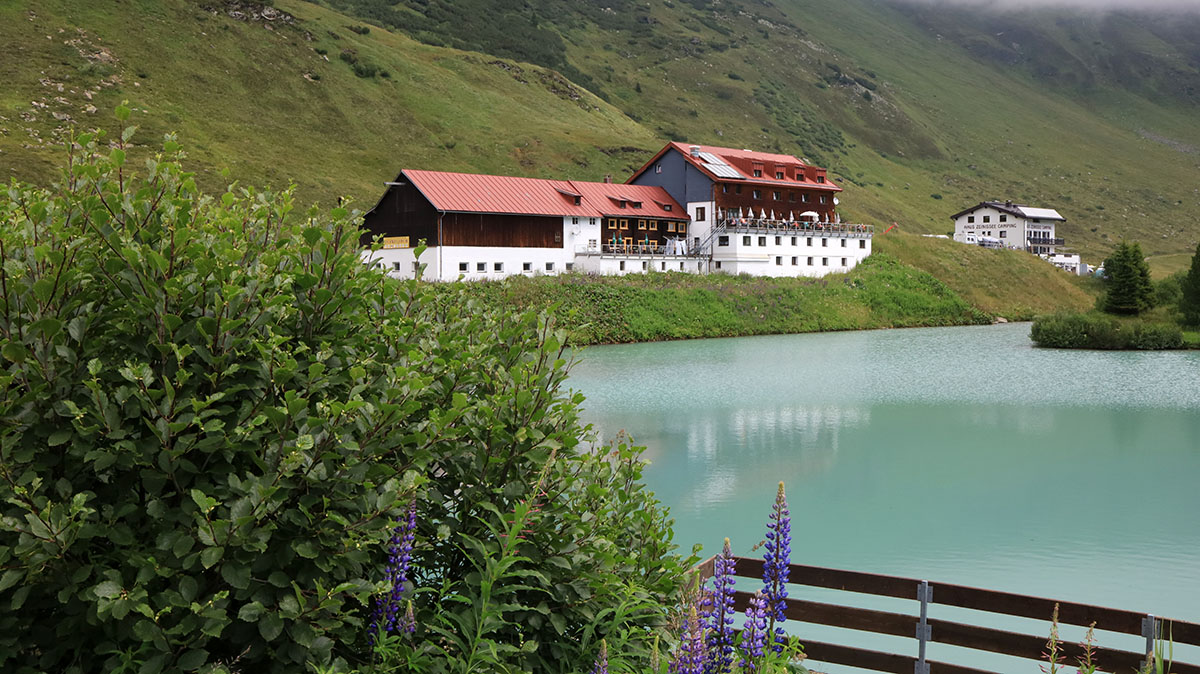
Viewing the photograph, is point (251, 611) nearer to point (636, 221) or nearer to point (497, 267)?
point (497, 267)

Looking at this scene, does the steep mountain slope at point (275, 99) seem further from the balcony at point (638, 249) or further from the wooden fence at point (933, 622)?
the wooden fence at point (933, 622)

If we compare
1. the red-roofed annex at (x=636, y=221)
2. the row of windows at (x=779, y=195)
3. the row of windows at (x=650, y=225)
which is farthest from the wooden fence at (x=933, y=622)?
the row of windows at (x=779, y=195)

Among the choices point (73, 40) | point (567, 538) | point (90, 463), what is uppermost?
point (73, 40)

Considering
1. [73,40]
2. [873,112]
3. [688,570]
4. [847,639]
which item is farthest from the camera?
[873,112]

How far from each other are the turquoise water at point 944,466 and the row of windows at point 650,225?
26.2m

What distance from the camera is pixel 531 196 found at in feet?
203

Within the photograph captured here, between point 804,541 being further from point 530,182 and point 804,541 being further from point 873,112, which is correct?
point 873,112

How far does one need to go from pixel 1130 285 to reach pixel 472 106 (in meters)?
70.1

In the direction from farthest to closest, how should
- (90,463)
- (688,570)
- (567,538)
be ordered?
1. (688,570)
2. (567,538)
3. (90,463)

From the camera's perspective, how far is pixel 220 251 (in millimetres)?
3994

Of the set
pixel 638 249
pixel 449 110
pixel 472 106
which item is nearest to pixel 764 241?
pixel 638 249

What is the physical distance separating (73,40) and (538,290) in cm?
5955

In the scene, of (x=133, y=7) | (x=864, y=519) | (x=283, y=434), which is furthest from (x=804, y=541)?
(x=133, y=7)

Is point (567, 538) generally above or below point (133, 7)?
below
